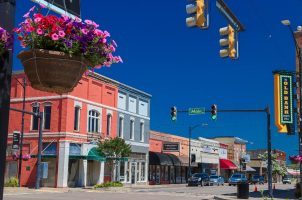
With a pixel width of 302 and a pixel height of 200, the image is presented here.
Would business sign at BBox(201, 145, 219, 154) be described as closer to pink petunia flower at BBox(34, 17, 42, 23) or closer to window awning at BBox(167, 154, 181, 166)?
window awning at BBox(167, 154, 181, 166)

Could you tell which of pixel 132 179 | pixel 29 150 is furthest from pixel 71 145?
pixel 132 179

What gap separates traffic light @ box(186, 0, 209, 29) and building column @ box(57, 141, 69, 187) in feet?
107

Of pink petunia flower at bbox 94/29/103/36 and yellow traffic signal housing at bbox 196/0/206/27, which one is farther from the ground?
yellow traffic signal housing at bbox 196/0/206/27

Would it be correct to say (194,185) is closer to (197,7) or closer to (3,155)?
(197,7)

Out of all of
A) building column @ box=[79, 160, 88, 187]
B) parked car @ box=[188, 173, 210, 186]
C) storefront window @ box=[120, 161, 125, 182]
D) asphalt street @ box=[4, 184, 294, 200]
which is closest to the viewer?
asphalt street @ box=[4, 184, 294, 200]

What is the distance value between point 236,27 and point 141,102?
4318 cm

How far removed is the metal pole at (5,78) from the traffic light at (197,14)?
8483mm

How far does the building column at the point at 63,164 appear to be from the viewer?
42.5 metres

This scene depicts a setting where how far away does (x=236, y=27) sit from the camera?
1516 centimetres

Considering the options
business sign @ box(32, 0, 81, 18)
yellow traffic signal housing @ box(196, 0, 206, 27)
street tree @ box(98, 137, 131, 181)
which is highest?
yellow traffic signal housing @ box(196, 0, 206, 27)

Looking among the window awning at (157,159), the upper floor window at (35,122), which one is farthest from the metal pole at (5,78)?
the window awning at (157,159)

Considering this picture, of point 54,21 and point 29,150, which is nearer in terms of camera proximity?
point 54,21

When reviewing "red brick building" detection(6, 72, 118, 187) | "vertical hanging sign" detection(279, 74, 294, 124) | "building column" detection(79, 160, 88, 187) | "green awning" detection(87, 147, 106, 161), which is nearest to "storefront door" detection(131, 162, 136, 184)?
"red brick building" detection(6, 72, 118, 187)

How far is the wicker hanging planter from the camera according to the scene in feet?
11.9
